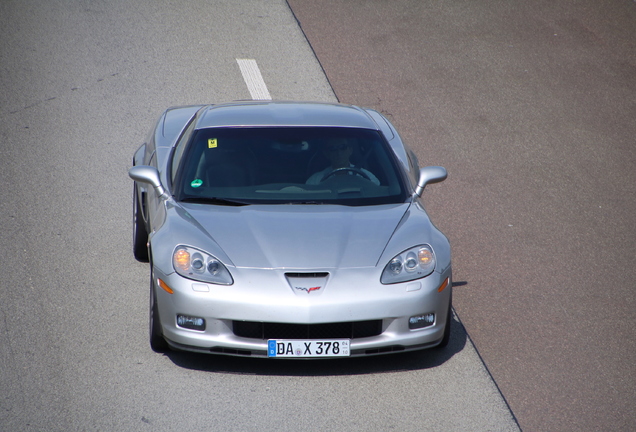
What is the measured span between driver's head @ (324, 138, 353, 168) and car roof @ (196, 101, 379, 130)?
0.21m

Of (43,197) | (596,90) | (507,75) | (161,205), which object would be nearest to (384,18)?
(507,75)

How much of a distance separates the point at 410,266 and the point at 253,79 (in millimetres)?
6839

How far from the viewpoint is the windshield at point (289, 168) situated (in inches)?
230

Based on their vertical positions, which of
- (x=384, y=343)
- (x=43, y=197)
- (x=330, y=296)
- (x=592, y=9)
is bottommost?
(x=592, y=9)

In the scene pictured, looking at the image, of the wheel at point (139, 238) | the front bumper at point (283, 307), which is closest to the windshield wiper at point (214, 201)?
the front bumper at point (283, 307)

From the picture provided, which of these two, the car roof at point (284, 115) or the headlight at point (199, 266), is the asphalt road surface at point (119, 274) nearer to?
the headlight at point (199, 266)

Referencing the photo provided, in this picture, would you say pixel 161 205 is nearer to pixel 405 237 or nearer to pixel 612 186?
pixel 405 237

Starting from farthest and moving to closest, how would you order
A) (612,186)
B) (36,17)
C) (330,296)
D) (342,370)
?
(36,17) < (612,186) < (342,370) < (330,296)

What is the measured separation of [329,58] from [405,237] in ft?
23.9

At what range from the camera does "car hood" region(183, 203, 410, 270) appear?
16.5ft

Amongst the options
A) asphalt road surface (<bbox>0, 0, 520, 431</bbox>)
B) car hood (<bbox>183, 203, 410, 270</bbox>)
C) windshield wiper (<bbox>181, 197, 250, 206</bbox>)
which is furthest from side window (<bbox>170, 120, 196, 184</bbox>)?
asphalt road surface (<bbox>0, 0, 520, 431</bbox>)

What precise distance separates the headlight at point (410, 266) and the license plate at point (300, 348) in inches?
21.5

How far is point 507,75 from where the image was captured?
38.9 ft

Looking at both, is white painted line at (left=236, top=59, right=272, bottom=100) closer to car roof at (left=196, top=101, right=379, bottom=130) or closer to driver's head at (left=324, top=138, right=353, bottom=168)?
car roof at (left=196, top=101, right=379, bottom=130)
